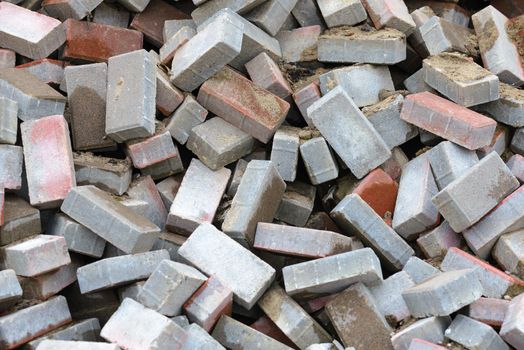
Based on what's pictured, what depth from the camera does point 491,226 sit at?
4.98m

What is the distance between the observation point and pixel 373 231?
5.04 metres

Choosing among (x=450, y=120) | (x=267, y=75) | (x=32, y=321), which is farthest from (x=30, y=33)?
(x=450, y=120)

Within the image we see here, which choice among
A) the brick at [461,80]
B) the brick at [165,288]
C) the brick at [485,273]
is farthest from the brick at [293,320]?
the brick at [461,80]

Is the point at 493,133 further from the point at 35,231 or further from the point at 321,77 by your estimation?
the point at 35,231

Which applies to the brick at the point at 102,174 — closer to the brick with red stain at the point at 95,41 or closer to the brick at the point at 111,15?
the brick with red stain at the point at 95,41

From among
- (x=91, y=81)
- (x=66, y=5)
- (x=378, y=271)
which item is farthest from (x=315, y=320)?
(x=66, y=5)

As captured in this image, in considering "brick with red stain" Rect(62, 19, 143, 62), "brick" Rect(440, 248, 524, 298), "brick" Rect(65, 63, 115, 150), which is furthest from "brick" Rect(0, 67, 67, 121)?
"brick" Rect(440, 248, 524, 298)

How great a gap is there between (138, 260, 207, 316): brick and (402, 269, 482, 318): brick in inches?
51.9

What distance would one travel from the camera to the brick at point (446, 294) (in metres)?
4.30

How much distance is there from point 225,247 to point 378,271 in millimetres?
950

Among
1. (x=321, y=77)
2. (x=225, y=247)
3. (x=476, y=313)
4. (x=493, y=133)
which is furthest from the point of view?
(x=321, y=77)

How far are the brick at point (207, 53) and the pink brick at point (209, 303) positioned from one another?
1654 mm

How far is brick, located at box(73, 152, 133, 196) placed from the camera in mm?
5191

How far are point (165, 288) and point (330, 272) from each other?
3.23 feet
